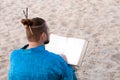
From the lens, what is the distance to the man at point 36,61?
1521mm

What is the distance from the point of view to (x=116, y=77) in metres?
2.33

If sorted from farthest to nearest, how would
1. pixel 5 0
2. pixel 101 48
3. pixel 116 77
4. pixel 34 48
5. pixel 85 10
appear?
pixel 5 0 → pixel 85 10 → pixel 101 48 → pixel 116 77 → pixel 34 48

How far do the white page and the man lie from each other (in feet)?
0.99

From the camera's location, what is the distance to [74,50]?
6.88 feet

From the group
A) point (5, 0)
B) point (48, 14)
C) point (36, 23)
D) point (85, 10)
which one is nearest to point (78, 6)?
point (85, 10)

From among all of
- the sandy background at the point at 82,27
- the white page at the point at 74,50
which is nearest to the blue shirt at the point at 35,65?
the white page at the point at 74,50

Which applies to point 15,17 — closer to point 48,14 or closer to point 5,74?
point 48,14

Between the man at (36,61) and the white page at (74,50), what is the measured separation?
11.9 inches

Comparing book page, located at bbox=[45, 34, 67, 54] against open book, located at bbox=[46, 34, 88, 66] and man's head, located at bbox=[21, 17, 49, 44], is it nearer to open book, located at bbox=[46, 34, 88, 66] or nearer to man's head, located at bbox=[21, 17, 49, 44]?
open book, located at bbox=[46, 34, 88, 66]

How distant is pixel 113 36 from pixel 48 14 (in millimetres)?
783

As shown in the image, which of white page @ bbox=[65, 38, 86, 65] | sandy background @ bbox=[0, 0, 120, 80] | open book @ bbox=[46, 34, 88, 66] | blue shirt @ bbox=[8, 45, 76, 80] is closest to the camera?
blue shirt @ bbox=[8, 45, 76, 80]

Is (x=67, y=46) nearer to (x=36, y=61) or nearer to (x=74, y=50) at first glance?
(x=74, y=50)

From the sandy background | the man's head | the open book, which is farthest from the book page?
the man's head

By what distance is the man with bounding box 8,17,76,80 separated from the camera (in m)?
1.52
